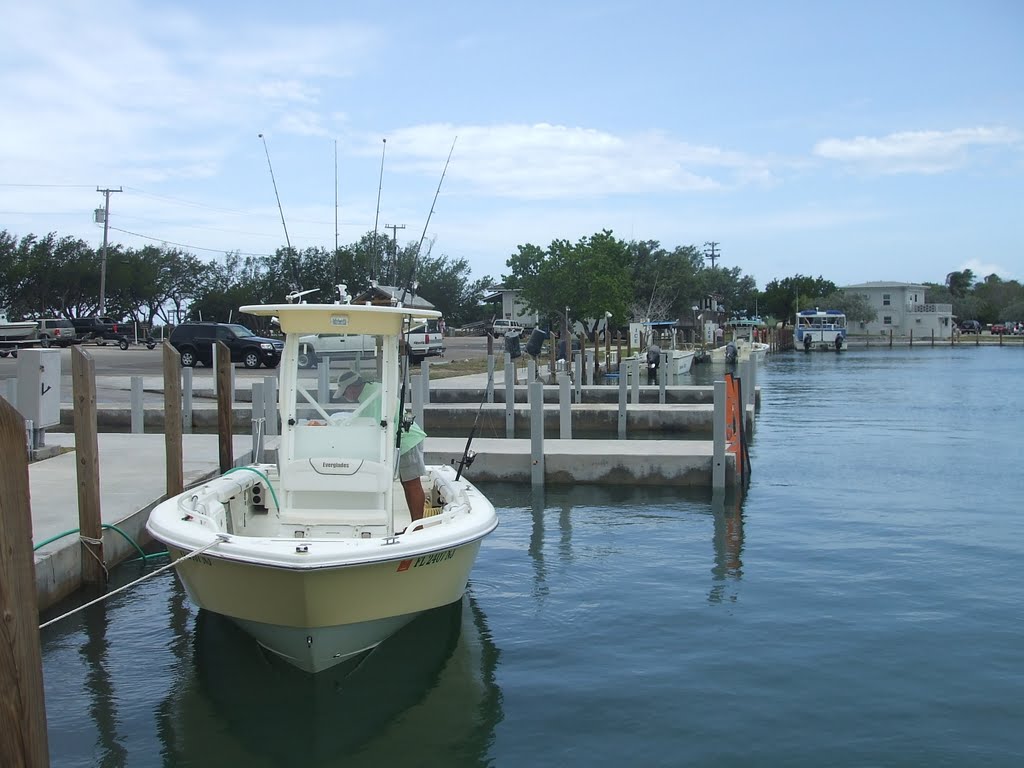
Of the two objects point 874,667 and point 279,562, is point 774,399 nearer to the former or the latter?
point 874,667

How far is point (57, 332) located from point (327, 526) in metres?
44.8

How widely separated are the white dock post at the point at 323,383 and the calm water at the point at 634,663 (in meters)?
2.15

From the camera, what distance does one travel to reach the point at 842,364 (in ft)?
190

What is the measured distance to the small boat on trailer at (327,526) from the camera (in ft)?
22.1

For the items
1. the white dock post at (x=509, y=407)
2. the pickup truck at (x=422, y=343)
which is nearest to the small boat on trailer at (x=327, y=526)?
the white dock post at (x=509, y=407)

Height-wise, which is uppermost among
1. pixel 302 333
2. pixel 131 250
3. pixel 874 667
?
pixel 131 250

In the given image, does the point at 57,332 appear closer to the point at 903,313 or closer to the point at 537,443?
the point at 537,443

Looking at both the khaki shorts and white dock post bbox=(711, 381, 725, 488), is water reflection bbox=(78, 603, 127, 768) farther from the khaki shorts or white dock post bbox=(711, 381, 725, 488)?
white dock post bbox=(711, 381, 725, 488)

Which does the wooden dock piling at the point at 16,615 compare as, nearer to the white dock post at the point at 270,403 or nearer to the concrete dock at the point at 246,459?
the concrete dock at the point at 246,459

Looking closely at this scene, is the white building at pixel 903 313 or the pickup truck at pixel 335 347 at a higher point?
the white building at pixel 903 313

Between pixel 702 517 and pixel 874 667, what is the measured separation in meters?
5.46

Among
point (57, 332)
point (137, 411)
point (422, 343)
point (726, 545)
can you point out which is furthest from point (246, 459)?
point (57, 332)

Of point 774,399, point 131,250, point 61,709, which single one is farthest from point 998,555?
point 131,250

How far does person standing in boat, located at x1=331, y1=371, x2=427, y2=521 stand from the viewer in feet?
27.8
